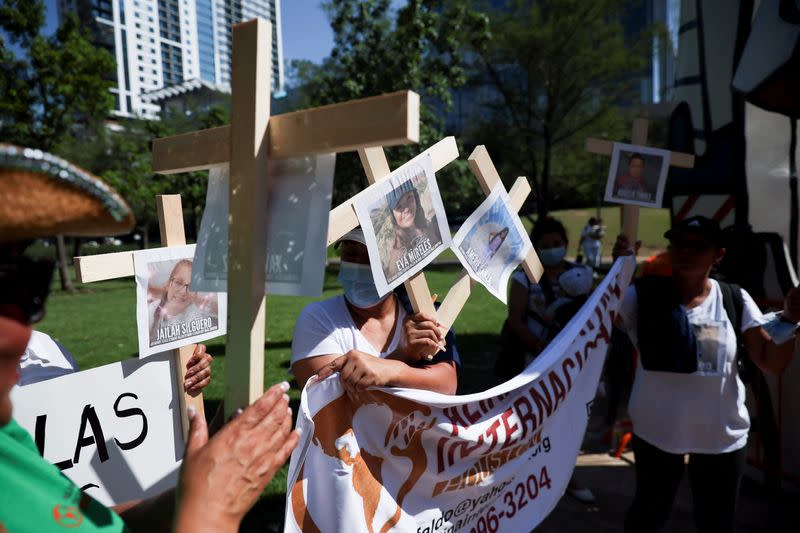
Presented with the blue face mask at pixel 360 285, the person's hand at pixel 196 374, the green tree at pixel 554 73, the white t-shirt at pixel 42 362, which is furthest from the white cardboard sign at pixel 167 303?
the green tree at pixel 554 73

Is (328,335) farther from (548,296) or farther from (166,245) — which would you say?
(548,296)

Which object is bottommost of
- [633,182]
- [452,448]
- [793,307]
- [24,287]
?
[452,448]

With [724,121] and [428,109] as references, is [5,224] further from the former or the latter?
[428,109]

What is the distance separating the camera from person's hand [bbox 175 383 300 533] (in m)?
0.98

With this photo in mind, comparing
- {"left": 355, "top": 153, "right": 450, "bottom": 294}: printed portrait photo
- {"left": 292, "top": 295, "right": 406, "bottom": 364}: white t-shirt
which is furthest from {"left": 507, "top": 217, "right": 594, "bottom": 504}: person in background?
{"left": 355, "top": 153, "right": 450, "bottom": 294}: printed portrait photo

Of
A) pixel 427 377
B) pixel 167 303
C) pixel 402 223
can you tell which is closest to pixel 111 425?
pixel 167 303

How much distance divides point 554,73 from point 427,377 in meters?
19.8

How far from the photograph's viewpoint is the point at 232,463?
103 centimetres

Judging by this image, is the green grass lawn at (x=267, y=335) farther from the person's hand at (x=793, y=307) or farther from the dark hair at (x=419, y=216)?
the person's hand at (x=793, y=307)

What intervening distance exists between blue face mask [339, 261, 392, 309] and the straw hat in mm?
1287

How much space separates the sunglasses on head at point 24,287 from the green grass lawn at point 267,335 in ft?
9.49

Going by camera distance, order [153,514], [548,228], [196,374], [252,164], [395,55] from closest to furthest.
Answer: [252,164], [153,514], [196,374], [548,228], [395,55]

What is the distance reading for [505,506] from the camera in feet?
7.95

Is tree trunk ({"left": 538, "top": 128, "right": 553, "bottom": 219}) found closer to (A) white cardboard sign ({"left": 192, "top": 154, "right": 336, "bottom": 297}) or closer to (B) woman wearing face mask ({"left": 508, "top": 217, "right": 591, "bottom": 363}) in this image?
(B) woman wearing face mask ({"left": 508, "top": 217, "right": 591, "bottom": 363})
